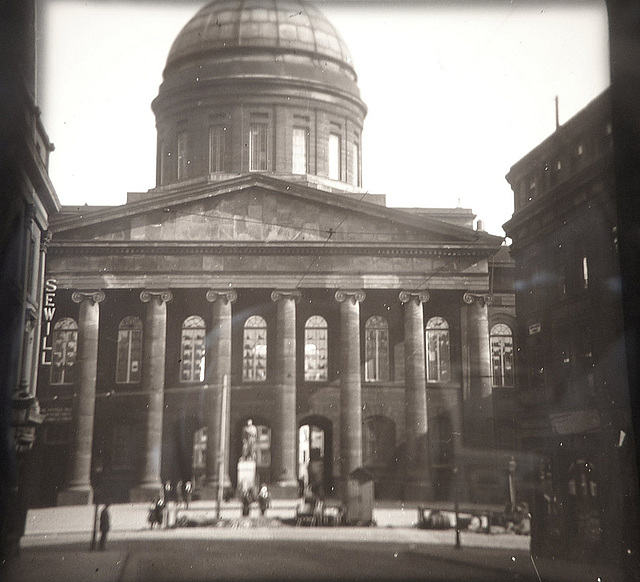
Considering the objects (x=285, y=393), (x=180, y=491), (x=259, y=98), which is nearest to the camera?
(x=180, y=491)

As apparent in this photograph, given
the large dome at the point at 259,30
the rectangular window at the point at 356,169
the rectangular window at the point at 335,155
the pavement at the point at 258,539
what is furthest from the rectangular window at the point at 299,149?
the pavement at the point at 258,539

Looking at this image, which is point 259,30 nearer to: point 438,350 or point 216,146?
point 216,146

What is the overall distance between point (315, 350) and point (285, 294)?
868mm

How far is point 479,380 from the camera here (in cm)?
984

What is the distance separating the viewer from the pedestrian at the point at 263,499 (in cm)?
894

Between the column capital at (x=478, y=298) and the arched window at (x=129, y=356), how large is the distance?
380 centimetres

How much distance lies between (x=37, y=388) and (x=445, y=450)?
449 cm

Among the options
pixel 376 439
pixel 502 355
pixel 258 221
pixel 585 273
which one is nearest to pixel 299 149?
pixel 258 221

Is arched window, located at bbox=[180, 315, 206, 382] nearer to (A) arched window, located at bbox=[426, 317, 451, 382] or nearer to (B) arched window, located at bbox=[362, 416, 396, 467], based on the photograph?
(B) arched window, located at bbox=[362, 416, 396, 467]

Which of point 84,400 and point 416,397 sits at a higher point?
point 416,397

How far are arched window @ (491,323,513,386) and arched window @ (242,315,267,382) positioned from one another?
9.05ft

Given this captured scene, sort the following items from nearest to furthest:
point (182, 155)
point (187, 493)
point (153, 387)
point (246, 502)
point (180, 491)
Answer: point (187, 493), point (180, 491), point (246, 502), point (153, 387), point (182, 155)

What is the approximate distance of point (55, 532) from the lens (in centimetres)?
808

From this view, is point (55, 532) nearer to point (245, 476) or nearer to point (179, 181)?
point (245, 476)
